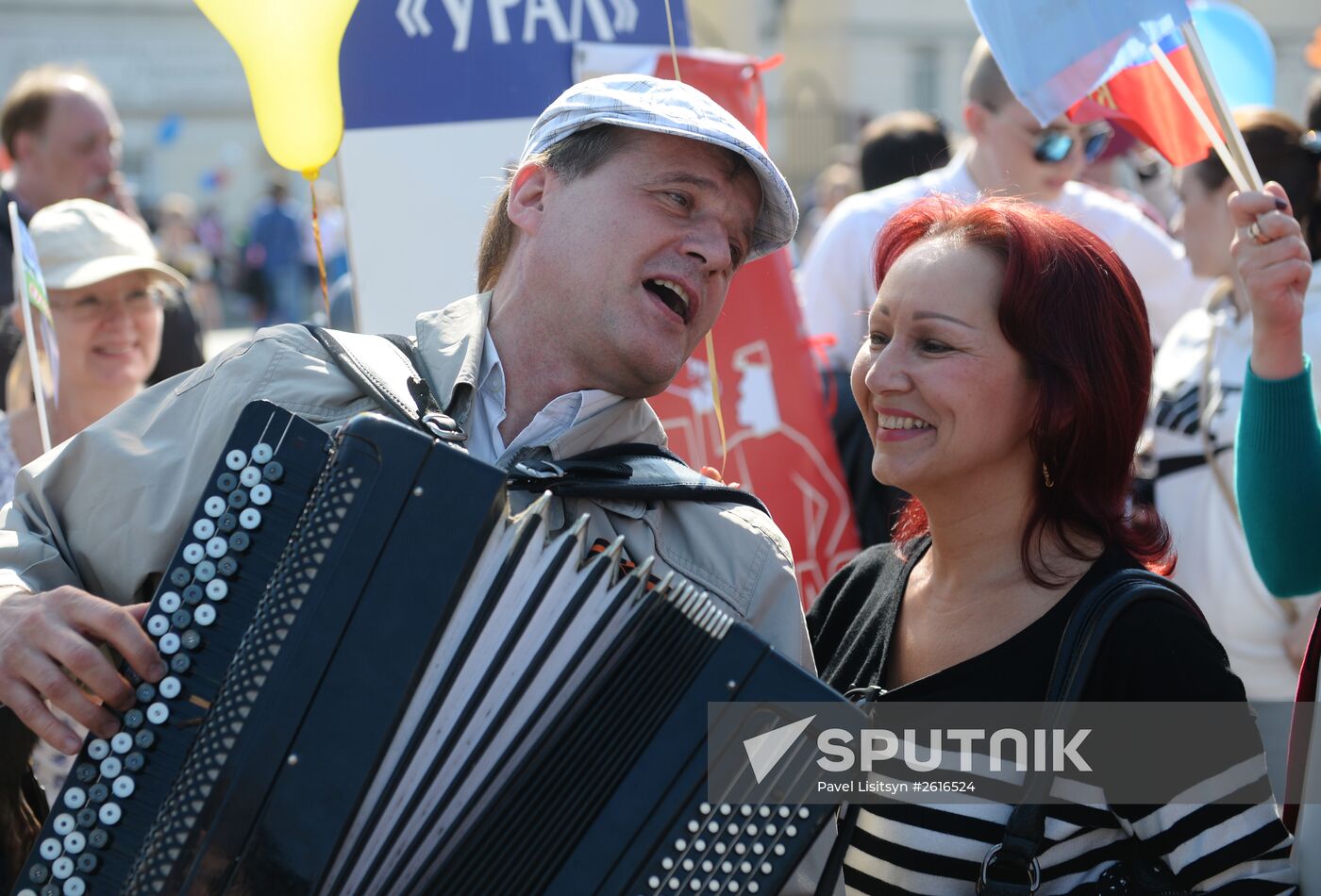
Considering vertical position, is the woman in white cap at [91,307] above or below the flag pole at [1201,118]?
below

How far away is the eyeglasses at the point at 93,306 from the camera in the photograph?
3947mm

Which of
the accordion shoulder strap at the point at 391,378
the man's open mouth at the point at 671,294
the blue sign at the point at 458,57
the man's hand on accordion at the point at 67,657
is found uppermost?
the blue sign at the point at 458,57

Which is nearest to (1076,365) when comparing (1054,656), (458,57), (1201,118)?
(1054,656)

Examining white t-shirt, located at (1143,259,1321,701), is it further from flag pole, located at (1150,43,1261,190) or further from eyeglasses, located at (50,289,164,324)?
eyeglasses, located at (50,289,164,324)

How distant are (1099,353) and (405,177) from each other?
6.56ft

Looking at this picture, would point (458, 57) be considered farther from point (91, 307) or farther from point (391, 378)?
point (391, 378)

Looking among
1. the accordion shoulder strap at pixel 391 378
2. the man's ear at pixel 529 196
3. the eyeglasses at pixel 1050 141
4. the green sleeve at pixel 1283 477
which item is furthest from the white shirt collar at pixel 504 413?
the eyeglasses at pixel 1050 141

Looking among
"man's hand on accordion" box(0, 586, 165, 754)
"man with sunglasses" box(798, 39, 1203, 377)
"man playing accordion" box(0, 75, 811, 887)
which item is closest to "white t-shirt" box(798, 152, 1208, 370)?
"man with sunglasses" box(798, 39, 1203, 377)

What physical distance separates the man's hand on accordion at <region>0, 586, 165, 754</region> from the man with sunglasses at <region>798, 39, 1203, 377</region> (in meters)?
3.13

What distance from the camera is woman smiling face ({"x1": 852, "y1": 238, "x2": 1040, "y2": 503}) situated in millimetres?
2336

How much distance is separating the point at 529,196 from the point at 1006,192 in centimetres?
249

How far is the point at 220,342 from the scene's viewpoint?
17.6m

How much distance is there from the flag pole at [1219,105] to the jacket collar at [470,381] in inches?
50.7

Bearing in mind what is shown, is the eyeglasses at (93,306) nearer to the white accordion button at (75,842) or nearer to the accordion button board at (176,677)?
the accordion button board at (176,677)
